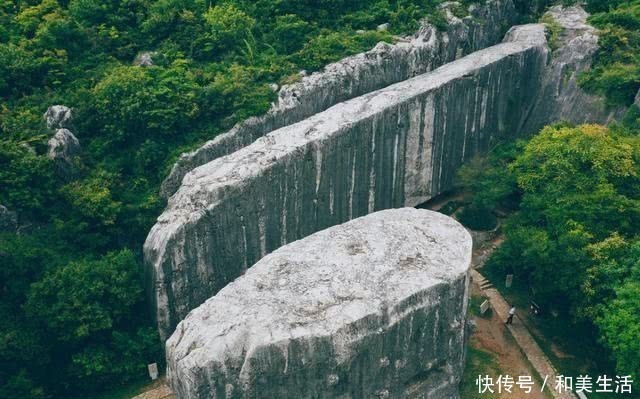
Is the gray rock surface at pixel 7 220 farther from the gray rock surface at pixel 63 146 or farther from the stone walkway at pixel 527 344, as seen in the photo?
the stone walkway at pixel 527 344

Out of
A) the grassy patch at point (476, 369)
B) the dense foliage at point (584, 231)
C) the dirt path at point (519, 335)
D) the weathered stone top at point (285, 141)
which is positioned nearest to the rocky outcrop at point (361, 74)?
the weathered stone top at point (285, 141)

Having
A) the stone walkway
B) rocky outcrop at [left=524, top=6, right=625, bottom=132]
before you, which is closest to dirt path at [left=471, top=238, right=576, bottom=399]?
the stone walkway

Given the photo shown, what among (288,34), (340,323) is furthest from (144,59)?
(340,323)

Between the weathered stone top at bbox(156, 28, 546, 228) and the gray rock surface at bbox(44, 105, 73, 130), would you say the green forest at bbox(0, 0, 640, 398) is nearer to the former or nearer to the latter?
the gray rock surface at bbox(44, 105, 73, 130)

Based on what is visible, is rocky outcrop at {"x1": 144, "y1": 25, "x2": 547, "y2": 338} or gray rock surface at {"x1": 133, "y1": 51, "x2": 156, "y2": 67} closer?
rocky outcrop at {"x1": 144, "y1": 25, "x2": 547, "y2": 338}

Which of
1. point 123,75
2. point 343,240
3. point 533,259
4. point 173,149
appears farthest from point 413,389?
point 123,75

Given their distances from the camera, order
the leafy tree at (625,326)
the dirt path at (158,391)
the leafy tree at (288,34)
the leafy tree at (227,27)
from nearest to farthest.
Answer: the leafy tree at (625,326) → the dirt path at (158,391) → the leafy tree at (227,27) → the leafy tree at (288,34)
